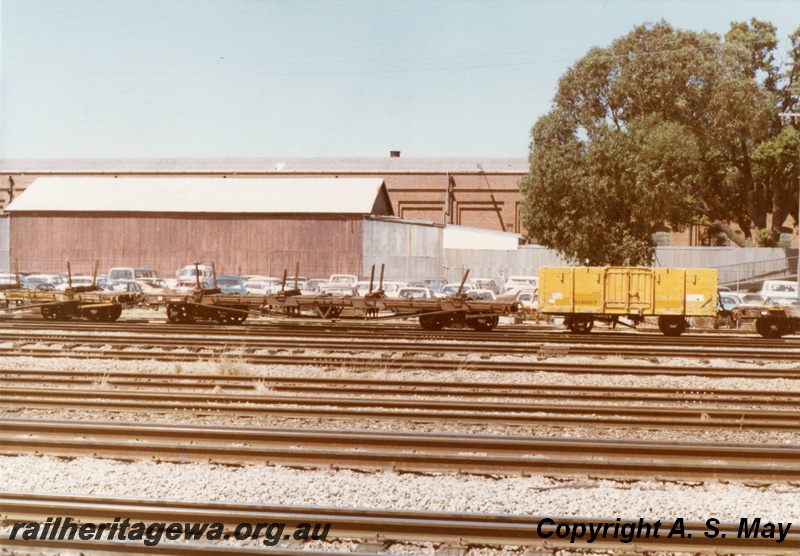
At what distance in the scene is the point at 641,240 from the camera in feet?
135

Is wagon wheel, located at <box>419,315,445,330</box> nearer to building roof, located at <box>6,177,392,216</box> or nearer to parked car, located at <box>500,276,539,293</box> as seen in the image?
parked car, located at <box>500,276,539,293</box>

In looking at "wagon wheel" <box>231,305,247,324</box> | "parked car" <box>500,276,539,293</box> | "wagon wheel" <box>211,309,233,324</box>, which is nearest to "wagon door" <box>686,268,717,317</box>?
"wagon wheel" <box>231,305,247,324</box>

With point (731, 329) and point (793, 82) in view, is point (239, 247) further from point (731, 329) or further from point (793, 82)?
point (793, 82)

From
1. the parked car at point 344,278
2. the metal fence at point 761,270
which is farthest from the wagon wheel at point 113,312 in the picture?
the metal fence at point 761,270

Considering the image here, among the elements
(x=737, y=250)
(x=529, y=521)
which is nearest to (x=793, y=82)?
(x=737, y=250)

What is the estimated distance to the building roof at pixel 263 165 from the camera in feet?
214

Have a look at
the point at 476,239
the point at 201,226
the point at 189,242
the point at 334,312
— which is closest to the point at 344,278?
the point at 476,239

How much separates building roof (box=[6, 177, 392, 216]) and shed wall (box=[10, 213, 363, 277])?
2.07ft

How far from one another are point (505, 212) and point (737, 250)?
18.9m

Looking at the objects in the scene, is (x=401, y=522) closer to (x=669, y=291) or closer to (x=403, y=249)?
(x=669, y=291)

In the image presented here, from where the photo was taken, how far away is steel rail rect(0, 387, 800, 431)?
36.3 feet

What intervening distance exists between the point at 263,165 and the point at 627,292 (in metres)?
50.9

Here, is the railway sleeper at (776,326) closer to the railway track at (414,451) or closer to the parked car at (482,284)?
the railway track at (414,451)

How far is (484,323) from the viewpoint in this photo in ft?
77.5
